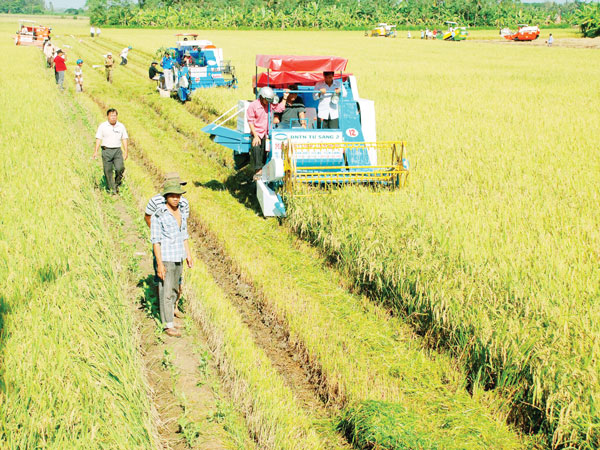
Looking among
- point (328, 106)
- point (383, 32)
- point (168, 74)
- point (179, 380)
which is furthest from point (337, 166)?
point (383, 32)

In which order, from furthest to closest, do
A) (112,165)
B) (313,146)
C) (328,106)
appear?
(112,165), (328,106), (313,146)

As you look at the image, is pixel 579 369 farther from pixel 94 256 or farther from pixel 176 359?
pixel 94 256

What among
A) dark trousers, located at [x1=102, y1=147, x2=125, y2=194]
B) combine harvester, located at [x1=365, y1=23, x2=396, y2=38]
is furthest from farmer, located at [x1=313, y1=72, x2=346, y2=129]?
combine harvester, located at [x1=365, y1=23, x2=396, y2=38]

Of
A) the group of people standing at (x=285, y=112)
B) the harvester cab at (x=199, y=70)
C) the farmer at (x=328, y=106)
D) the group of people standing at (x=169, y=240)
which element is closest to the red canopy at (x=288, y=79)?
the group of people standing at (x=285, y=112)

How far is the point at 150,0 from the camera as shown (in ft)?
334

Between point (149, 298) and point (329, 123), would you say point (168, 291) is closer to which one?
point (149, 298)

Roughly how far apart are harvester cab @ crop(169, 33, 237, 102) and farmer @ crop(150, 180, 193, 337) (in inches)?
622

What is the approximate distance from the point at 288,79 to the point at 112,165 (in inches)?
144

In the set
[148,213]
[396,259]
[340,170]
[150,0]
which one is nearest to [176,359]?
[148,213]

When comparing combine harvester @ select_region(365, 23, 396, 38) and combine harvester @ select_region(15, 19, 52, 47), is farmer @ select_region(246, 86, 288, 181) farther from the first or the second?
combine harvester @ select_region(365, 23, 396, 38)

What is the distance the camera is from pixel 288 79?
34.6ft

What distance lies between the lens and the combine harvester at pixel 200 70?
2083 cm

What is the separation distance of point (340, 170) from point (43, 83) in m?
17.4

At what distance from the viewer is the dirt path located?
4.34 m
